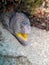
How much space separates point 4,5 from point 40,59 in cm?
137

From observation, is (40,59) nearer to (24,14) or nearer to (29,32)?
(29,32)

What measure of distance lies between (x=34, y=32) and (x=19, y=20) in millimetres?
371

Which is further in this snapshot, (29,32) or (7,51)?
(29,32)

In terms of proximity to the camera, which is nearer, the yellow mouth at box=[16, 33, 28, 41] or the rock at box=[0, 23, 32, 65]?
the rock at box=[0, 23, 32, 65]

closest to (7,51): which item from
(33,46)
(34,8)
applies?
(33,46)

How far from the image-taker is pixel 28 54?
411 cm

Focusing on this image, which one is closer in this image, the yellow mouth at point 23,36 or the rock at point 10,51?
the rock at point 10,51

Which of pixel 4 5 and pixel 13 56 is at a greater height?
pixel 4 5

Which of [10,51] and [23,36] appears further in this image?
[23,36]

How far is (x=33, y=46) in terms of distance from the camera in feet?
14.1

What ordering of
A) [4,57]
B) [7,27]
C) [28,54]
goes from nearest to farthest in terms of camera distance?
[4,57] < [28,54] < [7,27]

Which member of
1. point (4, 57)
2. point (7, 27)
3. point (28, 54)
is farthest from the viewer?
point (7, 27)

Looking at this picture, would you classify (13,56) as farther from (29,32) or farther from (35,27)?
(35,27)

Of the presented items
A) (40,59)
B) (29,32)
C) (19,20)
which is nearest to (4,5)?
(19,20)
